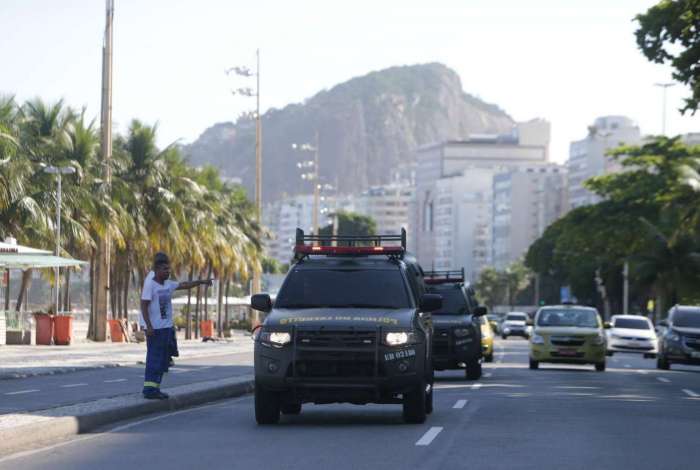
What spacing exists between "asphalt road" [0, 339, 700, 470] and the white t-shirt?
1253mm

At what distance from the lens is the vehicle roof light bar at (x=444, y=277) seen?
33281 mm

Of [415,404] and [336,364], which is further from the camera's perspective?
[415,404]

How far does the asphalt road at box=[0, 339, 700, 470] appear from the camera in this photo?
13844 millimetres

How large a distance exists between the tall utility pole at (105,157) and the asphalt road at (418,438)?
30.8 meters

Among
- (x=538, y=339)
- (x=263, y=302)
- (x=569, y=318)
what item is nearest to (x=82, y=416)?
(x=263, y=302)

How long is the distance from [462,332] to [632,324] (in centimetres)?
2786

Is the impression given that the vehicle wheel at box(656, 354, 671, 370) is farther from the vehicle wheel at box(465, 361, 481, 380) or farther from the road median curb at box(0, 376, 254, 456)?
the road median curb at box(0, 376, 254, 456)

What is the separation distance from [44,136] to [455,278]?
115 ft

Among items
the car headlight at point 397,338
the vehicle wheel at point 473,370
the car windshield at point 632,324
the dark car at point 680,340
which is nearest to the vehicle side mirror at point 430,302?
the car headlight at point 397,338

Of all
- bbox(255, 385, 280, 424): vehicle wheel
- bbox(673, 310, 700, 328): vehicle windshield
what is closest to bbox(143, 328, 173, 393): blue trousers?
bbox(255, 385, 280, 424): vehicle wheel

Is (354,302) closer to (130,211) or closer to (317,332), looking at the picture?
(317,332)

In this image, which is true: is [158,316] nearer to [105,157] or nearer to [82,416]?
[82,416]

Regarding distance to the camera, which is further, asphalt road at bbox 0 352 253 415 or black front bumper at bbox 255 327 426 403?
asphalt road at bbox 0 352 253 415

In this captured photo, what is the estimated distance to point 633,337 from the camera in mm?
56250
